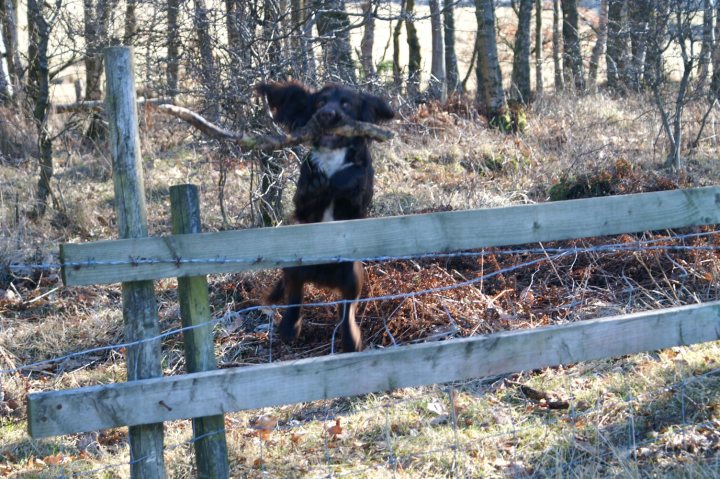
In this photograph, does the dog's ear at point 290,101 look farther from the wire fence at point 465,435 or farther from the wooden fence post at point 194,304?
the wooden fence post at point 194,304

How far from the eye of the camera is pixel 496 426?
15.0ft

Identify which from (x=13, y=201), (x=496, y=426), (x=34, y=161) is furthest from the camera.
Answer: (x=34, y=161)

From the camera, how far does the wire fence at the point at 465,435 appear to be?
402cm

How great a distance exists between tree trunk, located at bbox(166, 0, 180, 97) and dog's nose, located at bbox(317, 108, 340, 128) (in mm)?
2636

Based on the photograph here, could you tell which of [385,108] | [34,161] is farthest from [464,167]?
[34,161]

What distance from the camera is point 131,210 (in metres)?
3.10

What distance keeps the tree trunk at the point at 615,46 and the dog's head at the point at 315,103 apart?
5199mm

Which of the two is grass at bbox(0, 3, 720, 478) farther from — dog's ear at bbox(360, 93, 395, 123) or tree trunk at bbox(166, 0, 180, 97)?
dog's ear at bbox(360, 93, 395, 123)

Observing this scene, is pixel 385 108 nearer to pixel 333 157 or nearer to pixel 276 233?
pixel 333 157

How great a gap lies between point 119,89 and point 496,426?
112 inches

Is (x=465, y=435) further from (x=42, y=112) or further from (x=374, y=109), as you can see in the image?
(x=42, y=112)

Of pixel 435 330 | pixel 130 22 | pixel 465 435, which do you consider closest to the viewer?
pixel 465 435

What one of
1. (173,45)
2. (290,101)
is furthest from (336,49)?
(290,101)

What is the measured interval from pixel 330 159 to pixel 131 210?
2492mm
